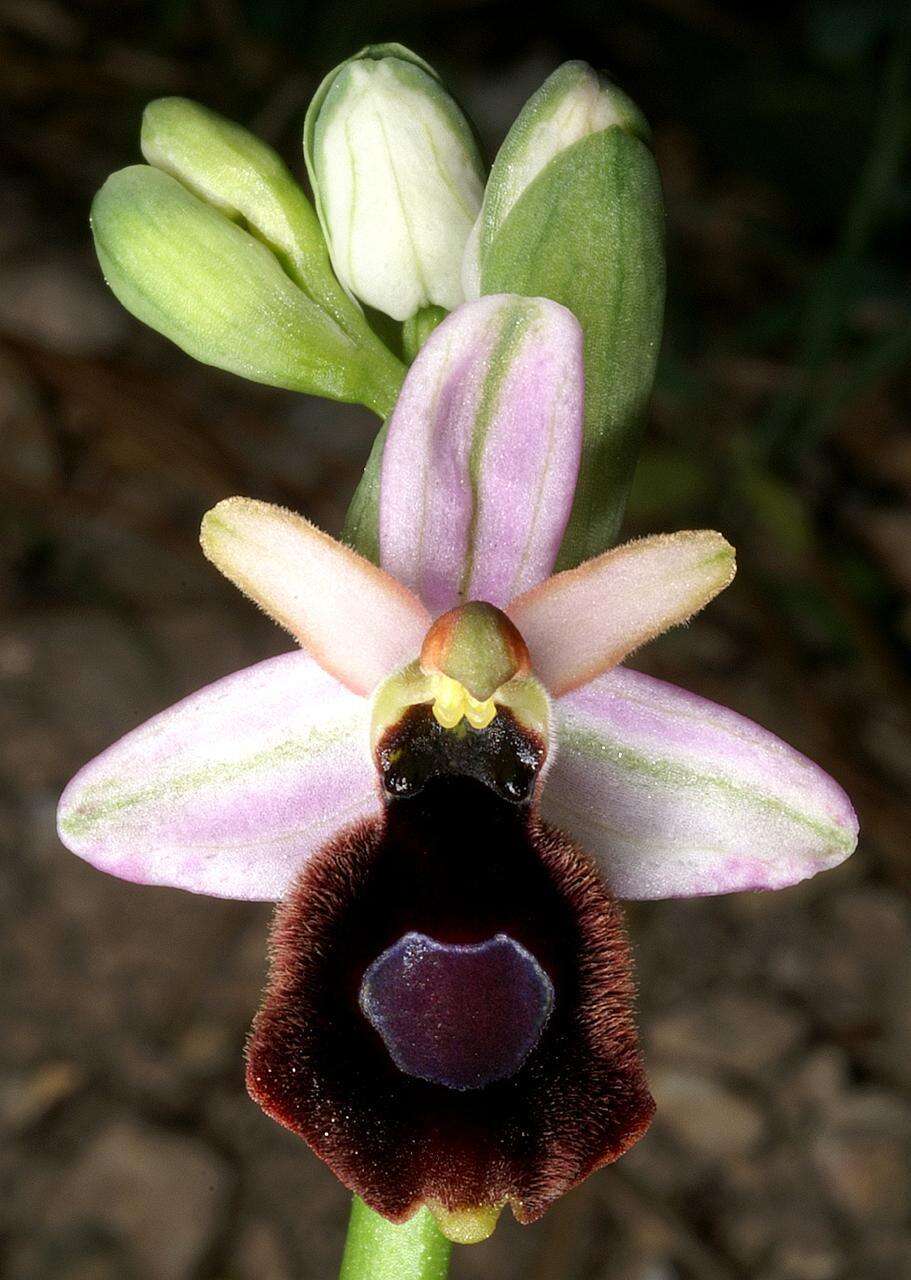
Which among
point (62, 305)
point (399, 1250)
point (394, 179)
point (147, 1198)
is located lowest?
point (147, 1198)

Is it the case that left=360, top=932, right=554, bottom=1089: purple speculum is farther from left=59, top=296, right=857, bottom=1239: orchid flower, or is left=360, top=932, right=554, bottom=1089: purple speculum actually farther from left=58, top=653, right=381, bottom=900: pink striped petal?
left=58, top=653, right=381, bottom=900: pink striped petal

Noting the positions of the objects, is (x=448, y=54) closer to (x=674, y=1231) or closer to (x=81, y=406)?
(x=81, y=406)

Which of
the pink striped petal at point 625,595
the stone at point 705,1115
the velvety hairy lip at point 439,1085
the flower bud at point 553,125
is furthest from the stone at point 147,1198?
the flower bud at point 553,125

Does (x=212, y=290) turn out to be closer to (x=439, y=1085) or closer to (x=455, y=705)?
(x=455, y=705)

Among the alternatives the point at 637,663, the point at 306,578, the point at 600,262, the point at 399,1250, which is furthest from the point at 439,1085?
the point at 637,663

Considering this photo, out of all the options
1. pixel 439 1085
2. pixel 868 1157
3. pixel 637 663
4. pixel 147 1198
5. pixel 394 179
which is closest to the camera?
pixel 439 1085

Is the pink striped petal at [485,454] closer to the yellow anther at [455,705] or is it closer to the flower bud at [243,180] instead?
the yellow anther at [455,705]

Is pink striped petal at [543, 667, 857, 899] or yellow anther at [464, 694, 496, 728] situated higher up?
yellow anther at [464, 694, 496, 728]

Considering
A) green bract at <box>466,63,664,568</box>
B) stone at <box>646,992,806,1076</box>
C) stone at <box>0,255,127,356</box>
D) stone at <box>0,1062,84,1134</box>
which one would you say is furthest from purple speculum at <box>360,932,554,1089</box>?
stone at <box>0,255,127,356</box>
